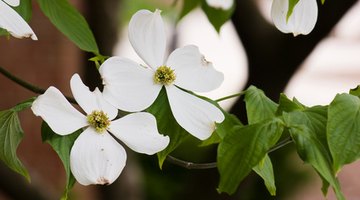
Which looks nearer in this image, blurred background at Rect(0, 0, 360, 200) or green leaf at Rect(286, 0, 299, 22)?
green leaf at Rect(286, 0, 299, 22)

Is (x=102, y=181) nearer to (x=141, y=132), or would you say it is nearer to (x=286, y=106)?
(x=141, y=132)

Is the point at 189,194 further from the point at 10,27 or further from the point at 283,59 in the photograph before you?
the point at 10,27

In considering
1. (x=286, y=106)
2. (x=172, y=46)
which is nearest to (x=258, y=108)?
(x=286, y=106)

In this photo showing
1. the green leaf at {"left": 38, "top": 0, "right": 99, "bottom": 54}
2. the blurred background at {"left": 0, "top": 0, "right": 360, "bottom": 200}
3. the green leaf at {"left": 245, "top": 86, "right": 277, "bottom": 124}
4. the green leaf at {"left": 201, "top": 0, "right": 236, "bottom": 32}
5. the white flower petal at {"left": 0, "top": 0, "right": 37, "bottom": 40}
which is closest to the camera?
the white flower petal at {"left": 0, "top": 0, "right": 37, "bottom": 40}

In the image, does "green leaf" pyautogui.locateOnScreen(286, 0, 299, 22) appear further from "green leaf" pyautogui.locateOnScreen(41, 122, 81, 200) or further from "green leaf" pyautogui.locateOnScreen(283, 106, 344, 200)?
"green leaf" pyautogui.locateOnScreen(41, 122, 81, 200)

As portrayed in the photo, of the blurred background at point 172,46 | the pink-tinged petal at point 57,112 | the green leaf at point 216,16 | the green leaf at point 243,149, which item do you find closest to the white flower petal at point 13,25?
the pink-tinged petal at point 57,112

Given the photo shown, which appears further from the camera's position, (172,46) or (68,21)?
(172,46)

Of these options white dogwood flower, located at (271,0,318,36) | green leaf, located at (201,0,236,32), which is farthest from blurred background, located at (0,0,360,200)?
white dogwood flower, located at (271,0,318,36)
